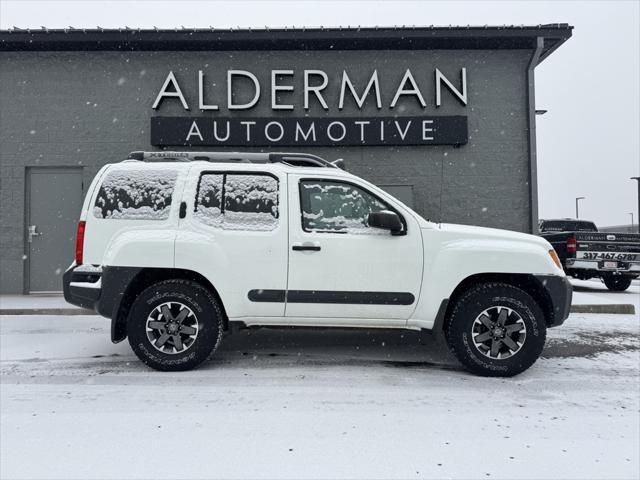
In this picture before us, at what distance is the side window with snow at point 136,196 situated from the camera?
16.1ft

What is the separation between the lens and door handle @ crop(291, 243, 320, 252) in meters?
4.75

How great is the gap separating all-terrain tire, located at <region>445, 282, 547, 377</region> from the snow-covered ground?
0.55ft

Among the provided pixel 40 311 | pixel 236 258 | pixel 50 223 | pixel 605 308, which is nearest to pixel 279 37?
pixel 50 223

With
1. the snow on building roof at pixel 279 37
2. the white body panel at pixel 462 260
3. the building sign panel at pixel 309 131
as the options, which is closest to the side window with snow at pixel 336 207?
the white body panel at pixel 462 260

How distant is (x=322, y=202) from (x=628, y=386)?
11.2ft

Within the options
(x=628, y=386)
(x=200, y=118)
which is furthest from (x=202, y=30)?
(x=628, y=386)

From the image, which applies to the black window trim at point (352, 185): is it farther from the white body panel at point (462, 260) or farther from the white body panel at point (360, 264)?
the white body panel at point (462, 260)

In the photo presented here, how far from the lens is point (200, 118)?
10.8m

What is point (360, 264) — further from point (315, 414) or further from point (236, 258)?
point (315, 414)

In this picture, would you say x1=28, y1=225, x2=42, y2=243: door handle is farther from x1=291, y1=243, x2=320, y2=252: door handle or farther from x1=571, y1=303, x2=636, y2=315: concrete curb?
x1=571, y1=303, x2=636, y2=315: concrete curb

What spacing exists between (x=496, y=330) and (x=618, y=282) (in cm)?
1102

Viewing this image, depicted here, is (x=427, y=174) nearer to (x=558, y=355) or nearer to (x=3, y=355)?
(x=558, y=355)

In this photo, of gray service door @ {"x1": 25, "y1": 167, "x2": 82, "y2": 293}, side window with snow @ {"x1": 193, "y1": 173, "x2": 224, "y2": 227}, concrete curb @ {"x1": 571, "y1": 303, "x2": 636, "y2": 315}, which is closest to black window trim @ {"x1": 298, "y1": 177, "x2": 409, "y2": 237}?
side window with snow @ {"x1": 193, "y1": 173, "x2": 224, "y2": 227}

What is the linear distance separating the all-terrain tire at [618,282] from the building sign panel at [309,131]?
6484mm
